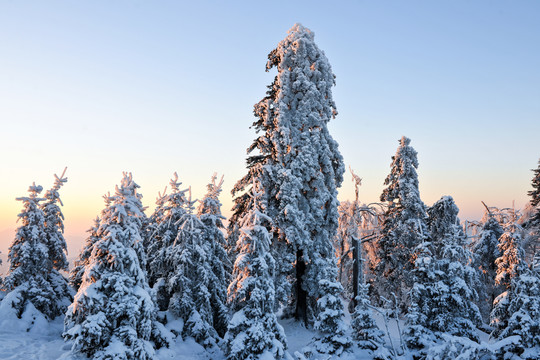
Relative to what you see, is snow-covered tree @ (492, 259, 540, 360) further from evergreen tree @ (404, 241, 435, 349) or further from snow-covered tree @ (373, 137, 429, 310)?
snow-covered tree @ (373, 137, 429, 310)

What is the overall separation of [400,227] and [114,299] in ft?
67.7

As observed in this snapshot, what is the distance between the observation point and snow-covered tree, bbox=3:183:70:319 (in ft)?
65.1

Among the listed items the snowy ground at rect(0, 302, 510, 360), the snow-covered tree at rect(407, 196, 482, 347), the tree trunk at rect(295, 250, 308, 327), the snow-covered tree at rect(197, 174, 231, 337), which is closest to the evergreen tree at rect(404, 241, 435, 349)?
the snow-covered tree at rect(407, 196, 482, 347)

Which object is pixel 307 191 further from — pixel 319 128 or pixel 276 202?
pixel 319 128

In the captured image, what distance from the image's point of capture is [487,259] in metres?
30.5

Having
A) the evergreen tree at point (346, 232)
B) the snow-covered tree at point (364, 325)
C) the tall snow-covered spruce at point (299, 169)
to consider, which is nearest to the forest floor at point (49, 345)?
the snow-covered tree at point (364, 325)

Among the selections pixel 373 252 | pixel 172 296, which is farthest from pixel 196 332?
pixel 373 252

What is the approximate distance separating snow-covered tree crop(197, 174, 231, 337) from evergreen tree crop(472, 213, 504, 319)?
73.1 feet

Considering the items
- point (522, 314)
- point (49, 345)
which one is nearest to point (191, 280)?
point (49, 345)

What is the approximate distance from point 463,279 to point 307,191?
35.0ft

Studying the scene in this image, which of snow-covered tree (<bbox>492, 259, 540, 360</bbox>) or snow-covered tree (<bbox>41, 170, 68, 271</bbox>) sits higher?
snow-covered tree (<bbox>41, 170, 68, 271</bbox>)

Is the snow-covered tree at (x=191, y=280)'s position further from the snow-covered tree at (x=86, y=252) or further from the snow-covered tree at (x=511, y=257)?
the snow-covered tree at (x=511, y=257)

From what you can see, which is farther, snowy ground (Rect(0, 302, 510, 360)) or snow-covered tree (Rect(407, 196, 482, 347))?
snow-covered tree (Rect(407, 196, 482, 347))

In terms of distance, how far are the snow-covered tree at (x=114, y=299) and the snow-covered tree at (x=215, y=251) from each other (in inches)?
224
